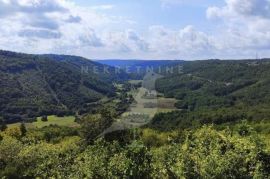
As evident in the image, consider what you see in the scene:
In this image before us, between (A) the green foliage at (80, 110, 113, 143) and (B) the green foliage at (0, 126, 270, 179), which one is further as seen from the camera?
(A) the green foliage at (80, 110, 113, 143)

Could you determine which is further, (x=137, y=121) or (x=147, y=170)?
(x=137, y=121)

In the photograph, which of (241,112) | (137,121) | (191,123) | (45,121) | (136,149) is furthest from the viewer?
(45,121)

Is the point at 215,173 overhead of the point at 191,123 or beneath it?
overhead

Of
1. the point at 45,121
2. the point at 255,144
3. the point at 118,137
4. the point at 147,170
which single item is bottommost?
the point at 45,121

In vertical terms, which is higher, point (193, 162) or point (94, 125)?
point (193, 162)

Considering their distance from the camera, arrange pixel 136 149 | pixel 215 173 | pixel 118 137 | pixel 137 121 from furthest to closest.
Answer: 1. pixel 137 121
2. pixel 118 137
3. pixel 136 149
4. pixel 215 173

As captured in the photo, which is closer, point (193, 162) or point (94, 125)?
point (193, 162)

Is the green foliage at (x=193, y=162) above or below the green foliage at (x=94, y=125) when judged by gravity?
above

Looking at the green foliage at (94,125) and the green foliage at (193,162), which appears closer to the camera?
the green foliage at (193,162)

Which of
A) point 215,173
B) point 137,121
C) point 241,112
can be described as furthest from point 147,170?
point 241,112

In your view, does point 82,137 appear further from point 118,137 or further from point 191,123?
point 191,123

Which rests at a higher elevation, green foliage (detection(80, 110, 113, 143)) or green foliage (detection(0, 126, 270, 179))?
green foliage (detection(0, 126, 270, 179))
